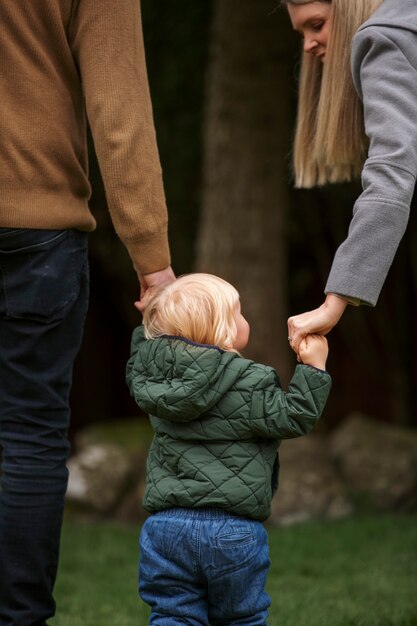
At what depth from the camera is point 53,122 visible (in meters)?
2.53

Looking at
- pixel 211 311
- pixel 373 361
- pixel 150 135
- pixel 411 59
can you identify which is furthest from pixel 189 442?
pixel 373 361

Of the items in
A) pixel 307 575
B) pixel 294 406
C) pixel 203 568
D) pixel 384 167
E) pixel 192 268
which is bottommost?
pixel 192 268

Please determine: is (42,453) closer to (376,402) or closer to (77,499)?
(77,499)

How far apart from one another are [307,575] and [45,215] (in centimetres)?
244

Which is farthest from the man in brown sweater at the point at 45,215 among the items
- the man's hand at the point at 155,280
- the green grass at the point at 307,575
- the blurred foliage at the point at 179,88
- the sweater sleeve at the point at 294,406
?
the blurred foliage at the point at 179,88

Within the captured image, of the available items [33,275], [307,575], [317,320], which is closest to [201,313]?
[317,320]

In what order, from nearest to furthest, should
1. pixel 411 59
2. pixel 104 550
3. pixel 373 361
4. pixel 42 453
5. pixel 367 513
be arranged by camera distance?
pixel 411 59, pixel 42 453, pixel 104 550, pixel 367 513, pixel 373 361

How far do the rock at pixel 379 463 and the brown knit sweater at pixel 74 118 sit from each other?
3708 mm

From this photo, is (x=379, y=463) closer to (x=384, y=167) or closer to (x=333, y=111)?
(x=333, y=111)

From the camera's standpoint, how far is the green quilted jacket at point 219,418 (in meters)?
2.25

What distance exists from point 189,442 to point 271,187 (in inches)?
159

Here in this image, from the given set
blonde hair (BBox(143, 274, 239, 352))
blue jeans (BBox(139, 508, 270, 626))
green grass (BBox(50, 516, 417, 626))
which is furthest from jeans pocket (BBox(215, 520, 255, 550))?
green grass (BBox(50, 516, 417, 626))

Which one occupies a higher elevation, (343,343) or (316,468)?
(316,468)

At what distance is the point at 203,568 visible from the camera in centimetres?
231
